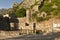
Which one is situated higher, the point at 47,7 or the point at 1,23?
the point at 47,7

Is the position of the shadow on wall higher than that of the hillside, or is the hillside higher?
the hillside

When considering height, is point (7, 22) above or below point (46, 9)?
below

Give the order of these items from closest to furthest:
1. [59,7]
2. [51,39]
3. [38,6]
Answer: [51,39], [59,7], [38,6]

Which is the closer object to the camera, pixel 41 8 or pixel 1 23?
pixel 1 23

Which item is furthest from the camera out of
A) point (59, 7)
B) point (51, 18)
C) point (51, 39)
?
point (59, 7)

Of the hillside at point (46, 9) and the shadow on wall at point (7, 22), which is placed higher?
the hillside at point (46, 9)

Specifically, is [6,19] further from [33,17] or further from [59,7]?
[59,7]

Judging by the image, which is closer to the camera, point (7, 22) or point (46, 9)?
point (7, 22)

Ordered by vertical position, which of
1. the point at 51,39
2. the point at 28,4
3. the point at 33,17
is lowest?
the point at 51,39

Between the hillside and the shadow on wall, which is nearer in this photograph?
the hillside

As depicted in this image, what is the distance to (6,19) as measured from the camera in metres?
32.5


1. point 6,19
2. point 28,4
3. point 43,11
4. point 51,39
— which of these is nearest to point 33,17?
point 43,11

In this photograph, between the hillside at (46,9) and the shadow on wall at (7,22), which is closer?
the hillside at (46,9)

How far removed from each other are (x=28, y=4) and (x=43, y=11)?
1004cm
